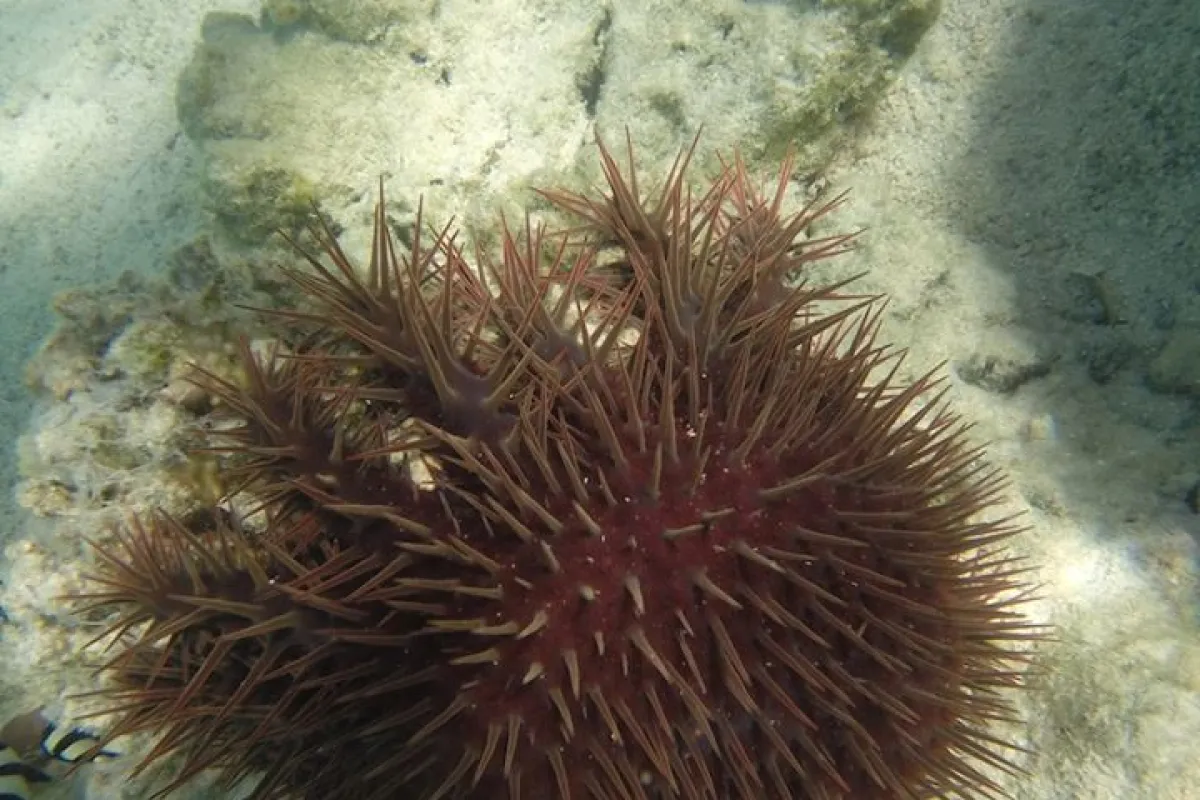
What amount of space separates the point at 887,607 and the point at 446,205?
271 cm

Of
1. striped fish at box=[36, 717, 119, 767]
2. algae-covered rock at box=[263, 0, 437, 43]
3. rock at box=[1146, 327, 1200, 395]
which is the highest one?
rock at box=[1146, 327, 1200, 395]

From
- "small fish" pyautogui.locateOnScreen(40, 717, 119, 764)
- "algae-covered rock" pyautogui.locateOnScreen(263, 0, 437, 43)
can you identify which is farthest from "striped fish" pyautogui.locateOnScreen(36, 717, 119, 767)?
"algae-covered rock" pyautogui.locateOnScreen(263, 0, 437, 43)

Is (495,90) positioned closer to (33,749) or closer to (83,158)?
(33,749)

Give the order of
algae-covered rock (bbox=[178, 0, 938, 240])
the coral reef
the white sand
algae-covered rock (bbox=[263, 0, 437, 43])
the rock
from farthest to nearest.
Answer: the white sand → algae-covered rock (bbox=[263, 0, 437, 43]) → algae-covered rock (bbox=[178, 0, 938, 240]) → the rock → the coral reef

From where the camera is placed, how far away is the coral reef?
201 centimetres

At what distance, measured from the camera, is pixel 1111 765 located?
267 cm

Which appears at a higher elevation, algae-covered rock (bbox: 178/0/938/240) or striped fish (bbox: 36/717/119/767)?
algae-covered rock (bbox: 178/0/938/240)

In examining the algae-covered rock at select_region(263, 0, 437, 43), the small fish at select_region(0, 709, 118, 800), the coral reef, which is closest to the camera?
the coral reef

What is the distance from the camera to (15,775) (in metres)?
3.32

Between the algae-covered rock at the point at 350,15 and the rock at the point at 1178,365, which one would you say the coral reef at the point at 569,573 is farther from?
the algae-covered rock at the point at 350,15

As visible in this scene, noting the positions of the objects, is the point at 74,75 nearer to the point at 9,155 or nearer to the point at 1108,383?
the point at 9,155

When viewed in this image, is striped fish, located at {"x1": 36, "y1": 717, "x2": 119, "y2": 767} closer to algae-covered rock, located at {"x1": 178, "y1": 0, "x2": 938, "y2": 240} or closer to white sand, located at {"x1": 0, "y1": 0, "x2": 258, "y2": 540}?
algae-covered rock, located at {"x1": 178, "y1": 0, "x2": 938, "y2": 240}

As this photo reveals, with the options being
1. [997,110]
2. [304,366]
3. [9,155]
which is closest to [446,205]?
[304,366]

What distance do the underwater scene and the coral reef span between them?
0.01 m
